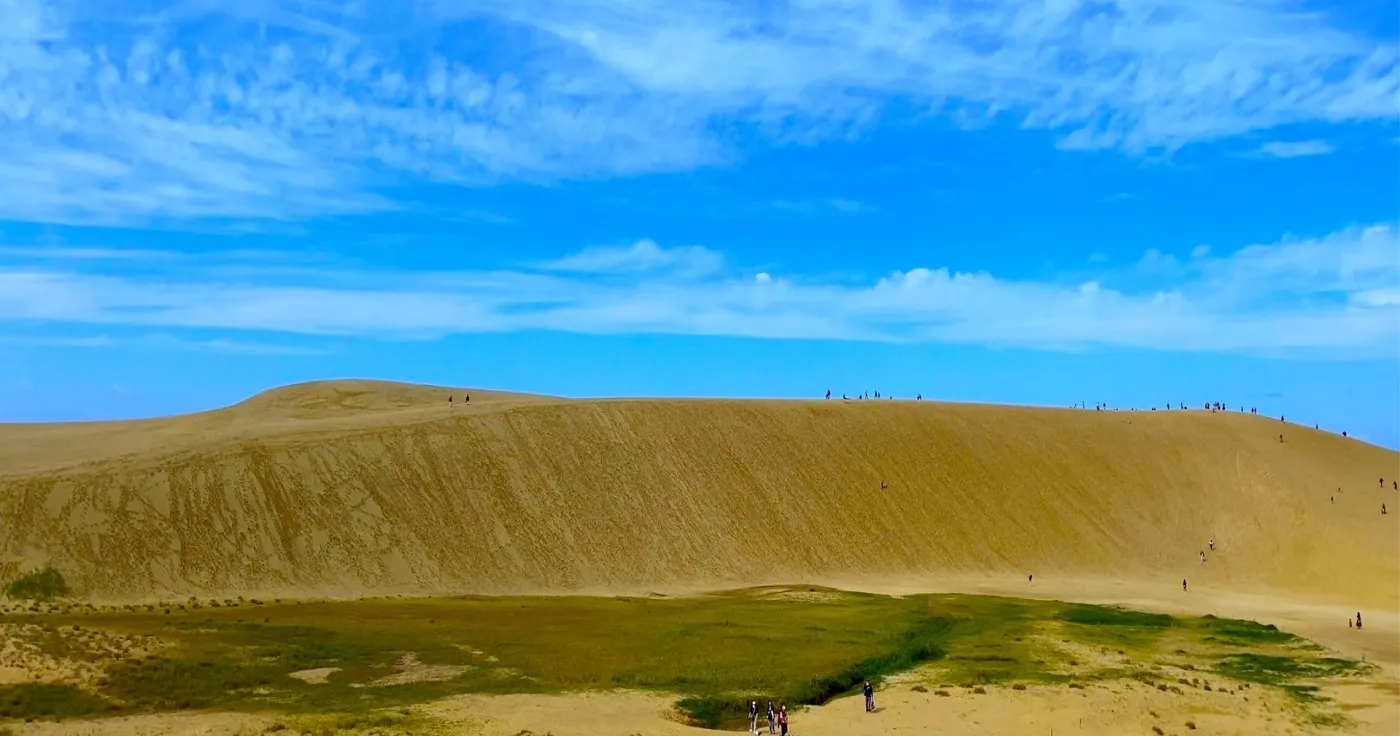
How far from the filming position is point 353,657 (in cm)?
3269

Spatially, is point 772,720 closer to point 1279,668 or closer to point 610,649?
point 610,649

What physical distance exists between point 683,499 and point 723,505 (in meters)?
2.72

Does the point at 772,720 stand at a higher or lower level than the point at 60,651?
lower

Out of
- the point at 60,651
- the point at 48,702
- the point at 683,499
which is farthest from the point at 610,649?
the point at 683,499

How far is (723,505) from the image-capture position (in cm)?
6744

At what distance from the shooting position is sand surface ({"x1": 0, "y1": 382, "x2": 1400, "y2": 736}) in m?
51.8

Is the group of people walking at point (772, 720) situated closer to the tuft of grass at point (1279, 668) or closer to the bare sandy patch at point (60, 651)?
the tuft of grass at point (1279, 668)

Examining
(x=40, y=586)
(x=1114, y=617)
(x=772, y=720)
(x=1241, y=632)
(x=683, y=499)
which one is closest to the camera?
(x=772, y=720)

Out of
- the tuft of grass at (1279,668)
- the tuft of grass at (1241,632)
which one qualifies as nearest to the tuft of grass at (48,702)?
the tuft of grass at (1279,668)

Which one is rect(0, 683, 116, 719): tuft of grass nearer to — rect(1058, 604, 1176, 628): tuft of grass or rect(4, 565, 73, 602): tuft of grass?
rect(4, 565, 73, 602): tuft of grass

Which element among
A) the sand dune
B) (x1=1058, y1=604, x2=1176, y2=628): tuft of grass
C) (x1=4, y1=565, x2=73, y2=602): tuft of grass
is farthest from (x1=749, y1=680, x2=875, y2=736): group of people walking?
(x1=4, y1=565, x2=73, y2=602): tuft of grass

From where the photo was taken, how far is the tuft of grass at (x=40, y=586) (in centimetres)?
4419

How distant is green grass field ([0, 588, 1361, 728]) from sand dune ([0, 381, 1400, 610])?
→ 8700mm

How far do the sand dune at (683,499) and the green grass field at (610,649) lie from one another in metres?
8.70
